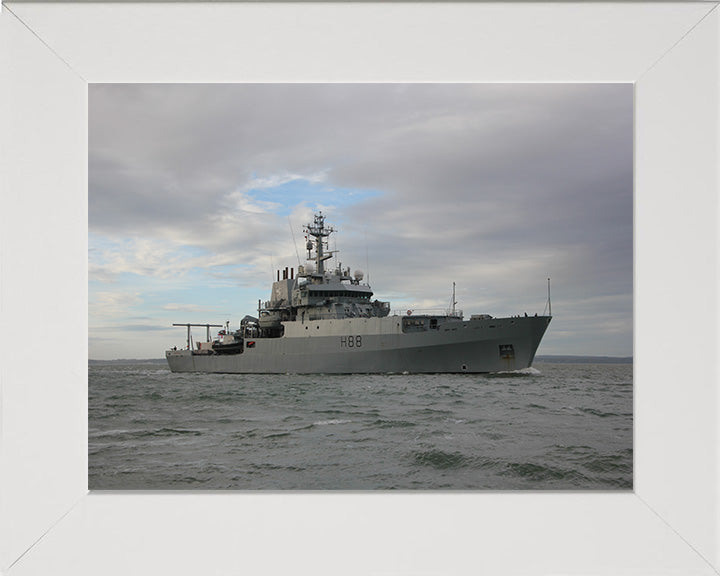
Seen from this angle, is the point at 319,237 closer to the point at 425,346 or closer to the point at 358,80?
the point at 425,346

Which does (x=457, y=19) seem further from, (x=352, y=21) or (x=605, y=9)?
(x=605, y=9)

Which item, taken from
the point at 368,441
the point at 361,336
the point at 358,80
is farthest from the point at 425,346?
the point at 358,80

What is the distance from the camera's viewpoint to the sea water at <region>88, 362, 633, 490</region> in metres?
3.82

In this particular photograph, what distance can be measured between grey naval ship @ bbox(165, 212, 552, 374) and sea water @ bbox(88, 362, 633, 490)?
5.98 feet

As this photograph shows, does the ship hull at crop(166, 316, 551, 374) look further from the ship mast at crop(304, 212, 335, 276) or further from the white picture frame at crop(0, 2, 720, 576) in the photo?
the white picture frame at crop(0, 2, 720, 576)

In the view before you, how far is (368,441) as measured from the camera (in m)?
5.37

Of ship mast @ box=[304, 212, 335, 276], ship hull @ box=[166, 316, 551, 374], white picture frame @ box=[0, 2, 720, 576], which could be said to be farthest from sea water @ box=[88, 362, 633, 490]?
ship mast @ box=[304, 212, 335, 276]

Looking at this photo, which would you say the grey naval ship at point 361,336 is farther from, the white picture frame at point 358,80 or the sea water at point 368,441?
the white picture frame at point 358,80

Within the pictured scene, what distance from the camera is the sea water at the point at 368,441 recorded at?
382cm

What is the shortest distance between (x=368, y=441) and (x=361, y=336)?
7693mm
